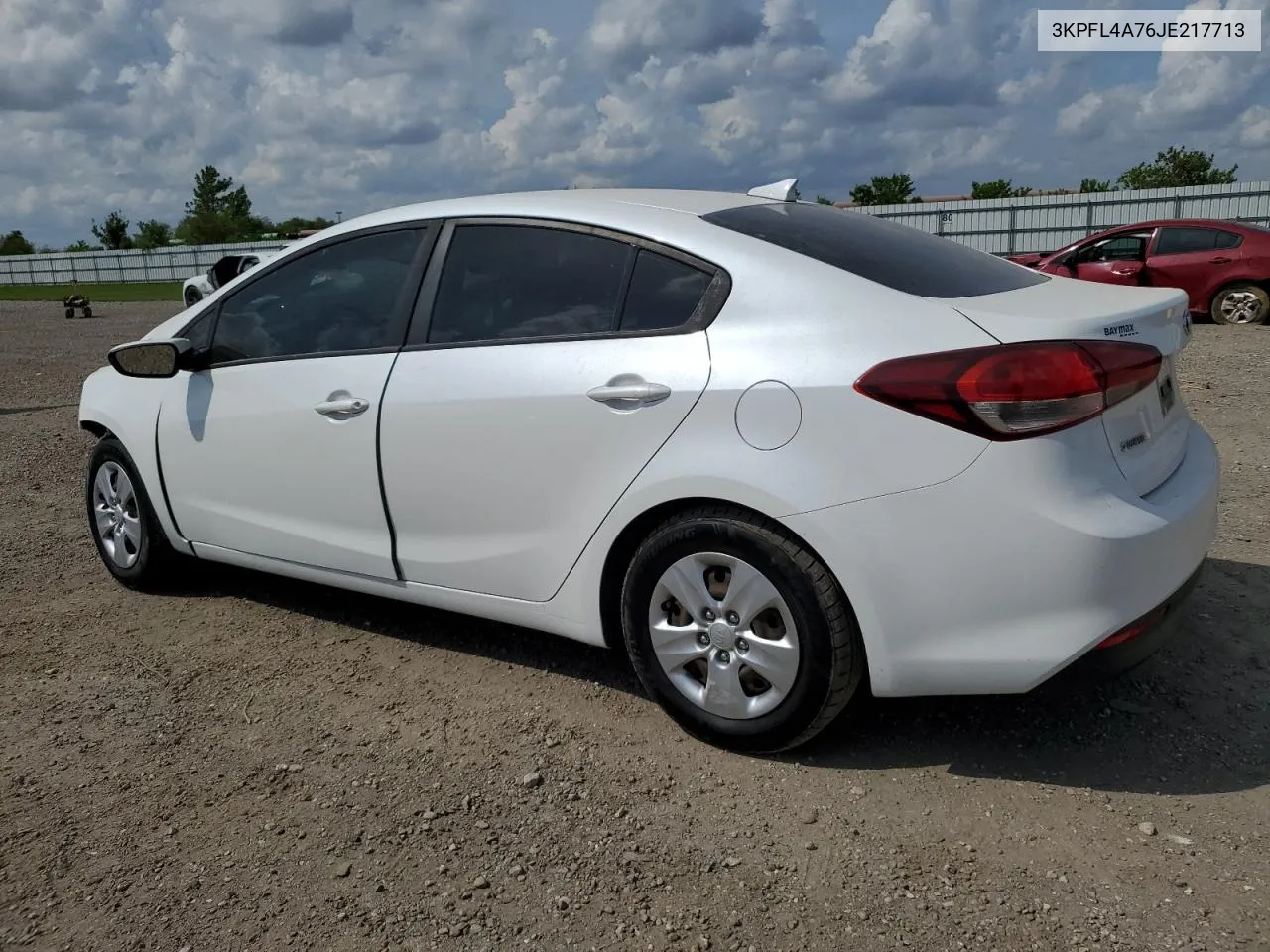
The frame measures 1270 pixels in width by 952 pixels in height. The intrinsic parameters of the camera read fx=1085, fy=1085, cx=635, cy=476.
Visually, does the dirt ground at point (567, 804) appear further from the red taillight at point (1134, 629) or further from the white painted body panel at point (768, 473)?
the white painted body panel at point (768, 473)

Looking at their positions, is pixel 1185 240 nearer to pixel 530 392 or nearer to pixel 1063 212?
pixel 530 392

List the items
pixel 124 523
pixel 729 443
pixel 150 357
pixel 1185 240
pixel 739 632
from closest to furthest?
1. pixel 729 443
2. pixel 739 632
3. pixel 150 357
4. pixel 124 523
5. pixel 1185 240

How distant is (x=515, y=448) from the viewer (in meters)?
3.35

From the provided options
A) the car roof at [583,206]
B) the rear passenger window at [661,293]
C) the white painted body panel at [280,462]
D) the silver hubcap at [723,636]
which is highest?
the car roof at [583,206]

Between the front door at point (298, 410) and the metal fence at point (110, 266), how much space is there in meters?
49.3

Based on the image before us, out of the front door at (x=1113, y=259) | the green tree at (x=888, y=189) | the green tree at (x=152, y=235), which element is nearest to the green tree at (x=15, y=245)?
the green tree at (x=152, y=235)

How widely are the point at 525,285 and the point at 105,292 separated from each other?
4560 centimetres

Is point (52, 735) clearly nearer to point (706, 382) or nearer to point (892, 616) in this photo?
point (706, 382)

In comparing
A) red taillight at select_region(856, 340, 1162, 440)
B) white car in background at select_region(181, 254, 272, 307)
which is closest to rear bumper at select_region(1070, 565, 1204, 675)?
red taillight at select_region(856, 340, 1162, 440)

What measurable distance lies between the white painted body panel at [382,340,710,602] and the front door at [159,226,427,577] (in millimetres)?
173

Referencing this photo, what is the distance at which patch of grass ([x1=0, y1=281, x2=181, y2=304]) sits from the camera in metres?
37.3

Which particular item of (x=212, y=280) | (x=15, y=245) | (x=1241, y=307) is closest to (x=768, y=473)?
(x=1241, y=307)

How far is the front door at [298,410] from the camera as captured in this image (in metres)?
3.77

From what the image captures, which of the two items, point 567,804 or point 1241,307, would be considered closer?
point 567,804
